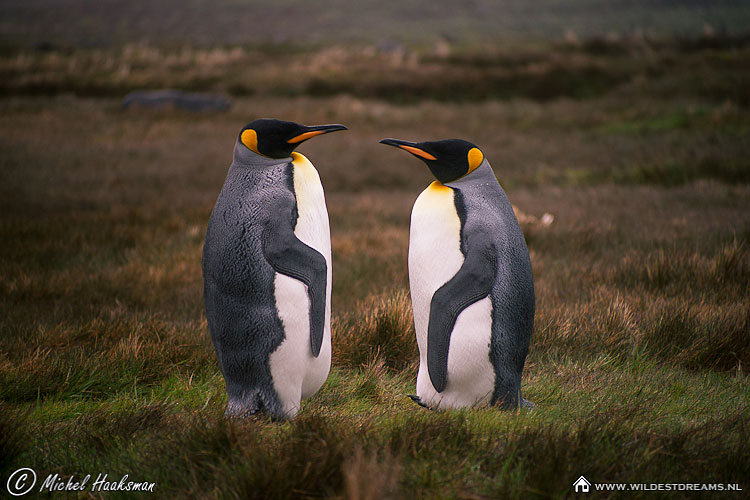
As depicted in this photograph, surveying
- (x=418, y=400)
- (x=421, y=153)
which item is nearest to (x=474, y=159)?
(x=421, y=153)

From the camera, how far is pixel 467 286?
2996mm

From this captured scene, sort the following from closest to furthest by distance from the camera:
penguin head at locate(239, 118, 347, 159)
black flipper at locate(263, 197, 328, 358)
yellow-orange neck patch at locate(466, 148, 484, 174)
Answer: black flipper at locate(263, 197, 328, 358) → penguin head at locate(239, 118, 347, 159) → yellow-orange neck patch at locate(466, 148, 484, 174)

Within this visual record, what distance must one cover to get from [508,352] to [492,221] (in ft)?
2.20

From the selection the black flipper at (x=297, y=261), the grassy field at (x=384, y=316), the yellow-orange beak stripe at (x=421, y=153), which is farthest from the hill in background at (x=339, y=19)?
the black flipper at (x=297, y=261)

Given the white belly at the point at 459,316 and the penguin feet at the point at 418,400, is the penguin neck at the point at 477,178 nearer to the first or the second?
the white belly at the point at 459,316

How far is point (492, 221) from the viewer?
122 inches

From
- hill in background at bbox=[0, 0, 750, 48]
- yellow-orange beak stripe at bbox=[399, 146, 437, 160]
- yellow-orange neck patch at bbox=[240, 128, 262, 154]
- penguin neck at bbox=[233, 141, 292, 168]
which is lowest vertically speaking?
hill in background at bbox=[0, 0, 750, 48]

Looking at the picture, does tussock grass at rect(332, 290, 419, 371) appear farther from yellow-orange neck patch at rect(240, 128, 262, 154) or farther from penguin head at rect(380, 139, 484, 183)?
yellow-orange neck patch at rect(240, 128, 262, 154)

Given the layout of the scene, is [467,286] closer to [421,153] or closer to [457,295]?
[457,295]

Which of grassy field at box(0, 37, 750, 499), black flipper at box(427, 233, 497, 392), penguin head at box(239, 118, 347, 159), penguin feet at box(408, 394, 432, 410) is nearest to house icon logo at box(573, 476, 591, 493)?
grassy field at box(0, 37, 750, 499)

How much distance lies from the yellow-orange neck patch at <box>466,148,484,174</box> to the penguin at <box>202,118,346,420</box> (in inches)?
31.5

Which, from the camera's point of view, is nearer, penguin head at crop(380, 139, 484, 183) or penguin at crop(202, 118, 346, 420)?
penguin at crop(202, 118, 346, 420)

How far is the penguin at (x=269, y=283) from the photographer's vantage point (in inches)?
117

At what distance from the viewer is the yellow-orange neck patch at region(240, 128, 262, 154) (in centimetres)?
315
